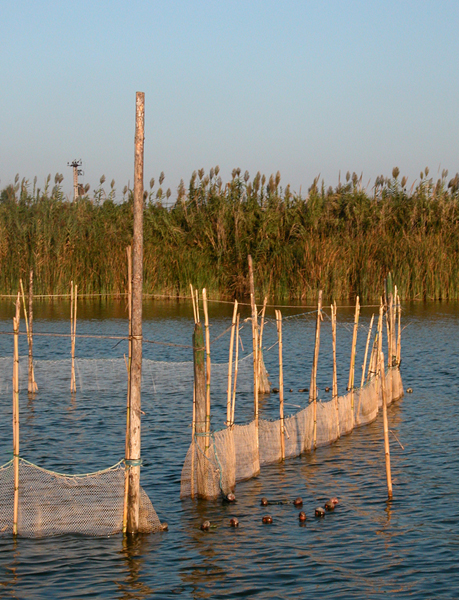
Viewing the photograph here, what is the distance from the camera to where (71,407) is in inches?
578

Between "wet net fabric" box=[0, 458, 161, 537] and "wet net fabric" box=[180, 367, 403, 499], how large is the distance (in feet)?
3.65

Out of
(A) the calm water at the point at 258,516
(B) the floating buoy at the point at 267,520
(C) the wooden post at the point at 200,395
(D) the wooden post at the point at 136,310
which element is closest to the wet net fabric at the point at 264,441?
(C) the wooden post at the point at 200,395

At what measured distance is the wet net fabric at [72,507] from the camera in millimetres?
8422

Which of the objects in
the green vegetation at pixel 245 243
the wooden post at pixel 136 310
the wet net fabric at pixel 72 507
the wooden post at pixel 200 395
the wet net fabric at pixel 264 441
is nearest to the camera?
the wooden post at pixel 136 310

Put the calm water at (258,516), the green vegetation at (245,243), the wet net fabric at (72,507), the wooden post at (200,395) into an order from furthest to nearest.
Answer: the green vegetation at (245,243), the wooden post at (200,395), the wet net fabric at (72,507), the calm water at (258,516)

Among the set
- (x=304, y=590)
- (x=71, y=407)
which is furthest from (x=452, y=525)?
(x=71, y=407)

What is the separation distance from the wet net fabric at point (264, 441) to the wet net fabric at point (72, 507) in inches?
43.8

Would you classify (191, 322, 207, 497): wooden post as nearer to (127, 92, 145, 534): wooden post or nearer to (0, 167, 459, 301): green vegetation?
(127, 92, 145, 534): wooden post

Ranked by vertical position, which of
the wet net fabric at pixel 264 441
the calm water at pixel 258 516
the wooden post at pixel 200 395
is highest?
the wooden post at pixel 200 395

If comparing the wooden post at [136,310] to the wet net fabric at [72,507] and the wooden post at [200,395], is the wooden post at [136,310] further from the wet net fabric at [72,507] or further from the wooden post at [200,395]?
the wooden post at [200,395]

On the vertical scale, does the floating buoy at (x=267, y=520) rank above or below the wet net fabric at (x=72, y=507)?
below

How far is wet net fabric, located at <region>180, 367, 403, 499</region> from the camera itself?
9.51m

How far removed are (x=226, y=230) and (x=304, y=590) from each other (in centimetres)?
2590

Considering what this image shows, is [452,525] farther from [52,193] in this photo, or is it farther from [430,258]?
[52,193]
